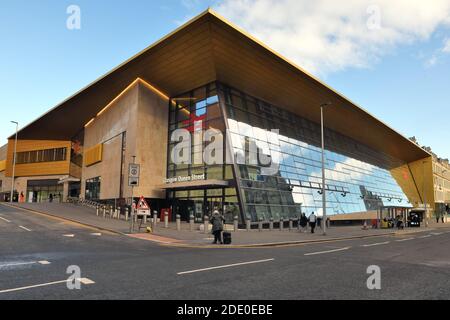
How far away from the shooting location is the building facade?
29.7 m

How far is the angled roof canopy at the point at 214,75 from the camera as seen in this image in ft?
88.0

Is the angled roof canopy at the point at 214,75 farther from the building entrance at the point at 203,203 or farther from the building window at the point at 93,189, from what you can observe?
the building entrance at the point at 203,203

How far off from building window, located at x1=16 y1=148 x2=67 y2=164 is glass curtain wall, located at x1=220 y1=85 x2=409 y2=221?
37186 mm

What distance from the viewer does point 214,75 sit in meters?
32.1

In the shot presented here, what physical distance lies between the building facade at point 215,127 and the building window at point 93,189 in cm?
13

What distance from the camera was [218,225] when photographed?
18.2 m

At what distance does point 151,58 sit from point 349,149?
34354 mm

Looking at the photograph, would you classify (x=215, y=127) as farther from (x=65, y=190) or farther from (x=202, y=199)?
(x=65, y=190)

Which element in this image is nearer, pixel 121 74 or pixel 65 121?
pixel 121 74

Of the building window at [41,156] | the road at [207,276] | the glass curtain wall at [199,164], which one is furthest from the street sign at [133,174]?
the building window at [41,156]

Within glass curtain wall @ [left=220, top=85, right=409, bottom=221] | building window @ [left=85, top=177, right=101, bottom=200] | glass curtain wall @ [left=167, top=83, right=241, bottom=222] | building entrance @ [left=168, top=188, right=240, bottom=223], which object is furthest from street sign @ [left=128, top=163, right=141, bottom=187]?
building window @ [left=85, top=177, right=101, bottom=200]

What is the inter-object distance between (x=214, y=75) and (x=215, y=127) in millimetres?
4255
